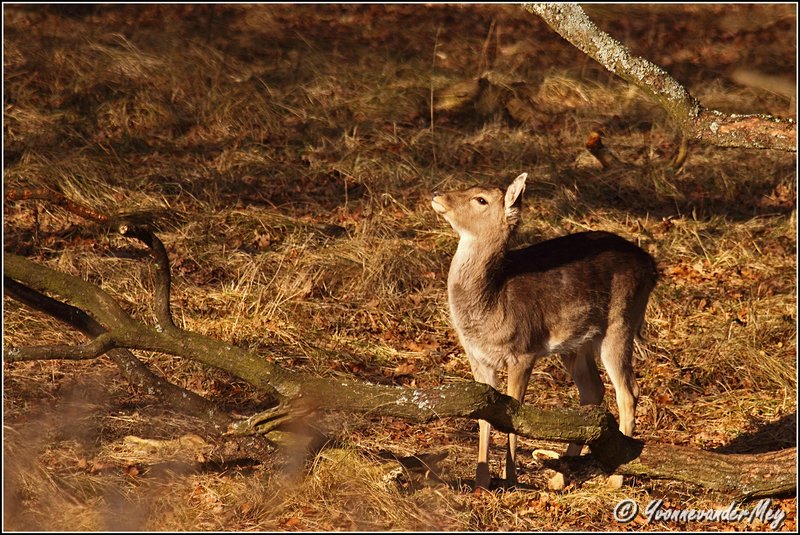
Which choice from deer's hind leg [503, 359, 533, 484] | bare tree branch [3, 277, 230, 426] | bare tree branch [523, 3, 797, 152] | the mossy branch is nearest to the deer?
deer's hind leg [503, 359, 533, 484]

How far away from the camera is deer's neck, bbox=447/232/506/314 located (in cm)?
642

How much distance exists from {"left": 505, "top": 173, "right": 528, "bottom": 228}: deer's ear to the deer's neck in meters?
0.15

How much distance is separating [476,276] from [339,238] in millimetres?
3192

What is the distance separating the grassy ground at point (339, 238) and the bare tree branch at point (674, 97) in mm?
2144

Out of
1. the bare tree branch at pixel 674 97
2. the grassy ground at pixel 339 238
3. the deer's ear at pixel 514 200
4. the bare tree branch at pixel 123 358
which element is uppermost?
the bare tree branch at pixel 674 97

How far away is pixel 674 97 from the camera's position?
5.57m

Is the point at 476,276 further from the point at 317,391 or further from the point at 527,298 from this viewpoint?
the point at 317,391

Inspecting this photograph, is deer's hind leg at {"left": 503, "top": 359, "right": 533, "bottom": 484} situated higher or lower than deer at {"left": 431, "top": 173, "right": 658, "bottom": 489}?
lower

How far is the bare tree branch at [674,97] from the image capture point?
5.44 meters

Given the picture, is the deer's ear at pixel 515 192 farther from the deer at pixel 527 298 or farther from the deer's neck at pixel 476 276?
the deer's neck at pixel 476 276

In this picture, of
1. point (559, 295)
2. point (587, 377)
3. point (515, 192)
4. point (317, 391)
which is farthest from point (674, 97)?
point (317, 391)

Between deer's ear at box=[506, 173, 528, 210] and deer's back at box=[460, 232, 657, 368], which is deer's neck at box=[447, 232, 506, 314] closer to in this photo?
deer's back at box=[460, 232, 657, 368]

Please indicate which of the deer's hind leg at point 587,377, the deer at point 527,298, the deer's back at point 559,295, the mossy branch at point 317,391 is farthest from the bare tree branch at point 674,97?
the deer's hind leg at point 587,377

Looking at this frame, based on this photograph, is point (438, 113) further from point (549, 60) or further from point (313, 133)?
point (549, 60)
